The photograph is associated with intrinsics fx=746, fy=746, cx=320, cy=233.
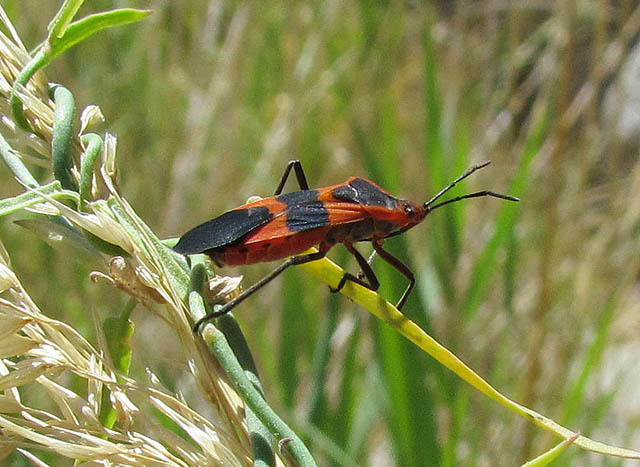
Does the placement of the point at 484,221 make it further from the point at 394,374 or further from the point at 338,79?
the point at 394,374

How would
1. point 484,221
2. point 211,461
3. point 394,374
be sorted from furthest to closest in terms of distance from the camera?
point 484,221 < point 394,374 < point 211,461

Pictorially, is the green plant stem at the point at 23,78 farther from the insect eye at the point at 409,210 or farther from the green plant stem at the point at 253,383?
the insect eye at the point at 409,210

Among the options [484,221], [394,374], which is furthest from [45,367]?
[484,221]

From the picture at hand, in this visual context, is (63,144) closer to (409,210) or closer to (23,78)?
(23,78)

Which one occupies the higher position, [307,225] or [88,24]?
[88,24]

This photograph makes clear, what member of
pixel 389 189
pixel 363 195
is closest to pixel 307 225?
pixel 363 195

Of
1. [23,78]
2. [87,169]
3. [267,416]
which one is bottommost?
[267,416]

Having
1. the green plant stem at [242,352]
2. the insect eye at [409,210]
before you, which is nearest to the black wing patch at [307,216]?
the insect eye at [409,210]
